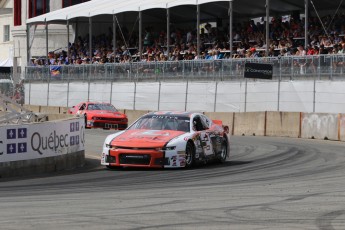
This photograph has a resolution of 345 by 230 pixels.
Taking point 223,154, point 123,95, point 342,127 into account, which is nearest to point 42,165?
point 223,154

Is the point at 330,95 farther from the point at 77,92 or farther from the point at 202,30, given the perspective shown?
the point at 77,92

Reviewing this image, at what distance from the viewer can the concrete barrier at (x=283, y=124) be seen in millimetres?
33312

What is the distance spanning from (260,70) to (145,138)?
1744 centimetres

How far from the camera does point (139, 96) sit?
43469 mm

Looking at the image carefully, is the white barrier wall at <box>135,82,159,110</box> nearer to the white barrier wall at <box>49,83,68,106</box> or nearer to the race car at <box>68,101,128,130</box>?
the race car at <box>68,101,128,130</box>

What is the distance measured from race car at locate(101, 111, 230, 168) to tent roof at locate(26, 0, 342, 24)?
830 inches

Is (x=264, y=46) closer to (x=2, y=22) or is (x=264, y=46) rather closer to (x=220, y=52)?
(x=220, y=52)

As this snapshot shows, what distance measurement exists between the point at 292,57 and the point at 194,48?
33.0 feet

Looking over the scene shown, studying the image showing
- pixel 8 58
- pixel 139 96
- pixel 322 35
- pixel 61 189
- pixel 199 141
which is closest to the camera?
pixel 61 189

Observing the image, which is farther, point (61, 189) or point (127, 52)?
point (127, 52)

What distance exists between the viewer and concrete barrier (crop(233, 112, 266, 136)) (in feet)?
114

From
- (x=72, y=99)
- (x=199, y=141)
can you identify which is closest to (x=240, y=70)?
(x=72, y=99)

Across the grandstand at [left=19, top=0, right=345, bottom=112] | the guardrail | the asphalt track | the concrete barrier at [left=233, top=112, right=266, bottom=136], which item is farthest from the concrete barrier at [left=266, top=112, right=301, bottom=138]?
the asphalt track

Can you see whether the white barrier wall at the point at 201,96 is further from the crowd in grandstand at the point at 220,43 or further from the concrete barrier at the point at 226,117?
the concrete barrier at the point at 226,117
